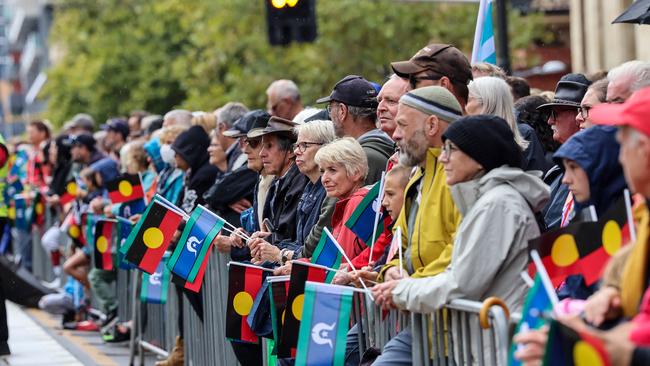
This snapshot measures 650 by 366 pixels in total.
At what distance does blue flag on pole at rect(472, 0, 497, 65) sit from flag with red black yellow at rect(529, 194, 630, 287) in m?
5.51

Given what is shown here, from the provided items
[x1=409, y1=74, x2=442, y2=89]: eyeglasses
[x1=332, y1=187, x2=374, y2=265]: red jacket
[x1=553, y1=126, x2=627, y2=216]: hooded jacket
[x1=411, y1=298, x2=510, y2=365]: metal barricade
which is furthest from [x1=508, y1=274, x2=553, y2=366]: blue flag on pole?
[x1=409, y1=74, x2=442, y2=89]: eyeglasses

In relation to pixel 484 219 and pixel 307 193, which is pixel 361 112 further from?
pixel 484 219

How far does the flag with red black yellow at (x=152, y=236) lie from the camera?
10070 millimetres

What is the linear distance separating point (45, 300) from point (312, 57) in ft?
65.1

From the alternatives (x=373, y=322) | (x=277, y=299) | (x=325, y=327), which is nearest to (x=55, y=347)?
(x=277, y=299)

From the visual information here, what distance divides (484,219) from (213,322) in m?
4.49

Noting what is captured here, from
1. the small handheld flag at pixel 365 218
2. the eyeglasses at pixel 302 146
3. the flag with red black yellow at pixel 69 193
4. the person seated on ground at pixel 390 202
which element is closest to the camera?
the person seated on ground at pixel 390 202

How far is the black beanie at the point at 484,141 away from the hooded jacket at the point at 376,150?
2.28 meters

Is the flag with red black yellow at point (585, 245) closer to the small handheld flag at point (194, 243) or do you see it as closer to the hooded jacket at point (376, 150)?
the hooded jacket at point (376, 150)

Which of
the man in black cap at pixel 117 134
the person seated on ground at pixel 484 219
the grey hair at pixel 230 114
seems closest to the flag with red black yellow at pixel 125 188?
the grey hair at pixel 230 114

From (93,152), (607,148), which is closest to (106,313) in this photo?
(93,152)

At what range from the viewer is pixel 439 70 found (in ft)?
25.3

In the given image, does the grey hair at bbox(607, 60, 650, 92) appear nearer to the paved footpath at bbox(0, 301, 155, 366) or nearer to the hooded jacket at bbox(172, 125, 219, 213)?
the hooded jacket at bbox(172, 125, 219, 213)

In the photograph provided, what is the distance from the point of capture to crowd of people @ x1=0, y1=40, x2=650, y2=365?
4559mm
